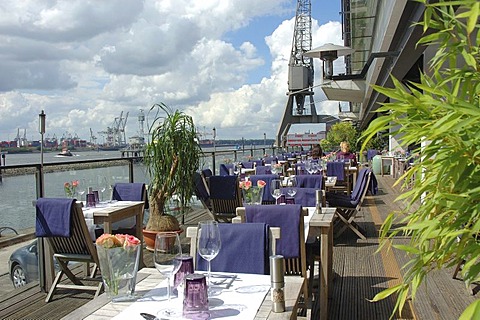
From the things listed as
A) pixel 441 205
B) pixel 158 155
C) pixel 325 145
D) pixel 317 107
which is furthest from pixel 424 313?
pixel 317 107

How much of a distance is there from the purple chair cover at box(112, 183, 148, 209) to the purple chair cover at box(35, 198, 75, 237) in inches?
63.8

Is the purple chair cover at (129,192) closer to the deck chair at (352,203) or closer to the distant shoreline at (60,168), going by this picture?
the distant shoreline at (60,168)

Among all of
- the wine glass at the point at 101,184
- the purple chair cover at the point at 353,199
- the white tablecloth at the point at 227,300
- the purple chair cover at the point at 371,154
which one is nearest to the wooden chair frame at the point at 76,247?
the wine glass at the point at 101,184

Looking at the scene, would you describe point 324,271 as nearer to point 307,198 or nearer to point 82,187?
point 307,198

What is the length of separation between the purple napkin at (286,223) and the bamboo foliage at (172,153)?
282 centimetres

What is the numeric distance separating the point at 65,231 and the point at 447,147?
3623mm

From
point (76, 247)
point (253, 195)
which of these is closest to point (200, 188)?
point (253, 195)

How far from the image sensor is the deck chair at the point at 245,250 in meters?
2.58

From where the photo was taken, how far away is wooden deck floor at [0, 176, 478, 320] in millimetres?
3830

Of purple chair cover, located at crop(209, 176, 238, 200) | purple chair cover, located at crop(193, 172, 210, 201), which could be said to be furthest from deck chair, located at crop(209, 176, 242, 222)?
purple chair cover, located at crop(193, 172, 210, 201)

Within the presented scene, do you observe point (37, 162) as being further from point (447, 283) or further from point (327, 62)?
point (327, 62)

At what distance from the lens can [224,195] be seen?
6.50 metres

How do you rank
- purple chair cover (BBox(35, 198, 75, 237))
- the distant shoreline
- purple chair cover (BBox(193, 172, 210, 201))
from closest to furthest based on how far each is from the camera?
1. purple chair cover (BBox(35, 198, 75, 237))
2. the distant shoreline
3. purple chair cover (BBox(193, 172, 210, 201))

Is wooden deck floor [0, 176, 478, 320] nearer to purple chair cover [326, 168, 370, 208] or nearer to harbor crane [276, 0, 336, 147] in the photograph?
purple chair cover [326, 168, 370, 208]
